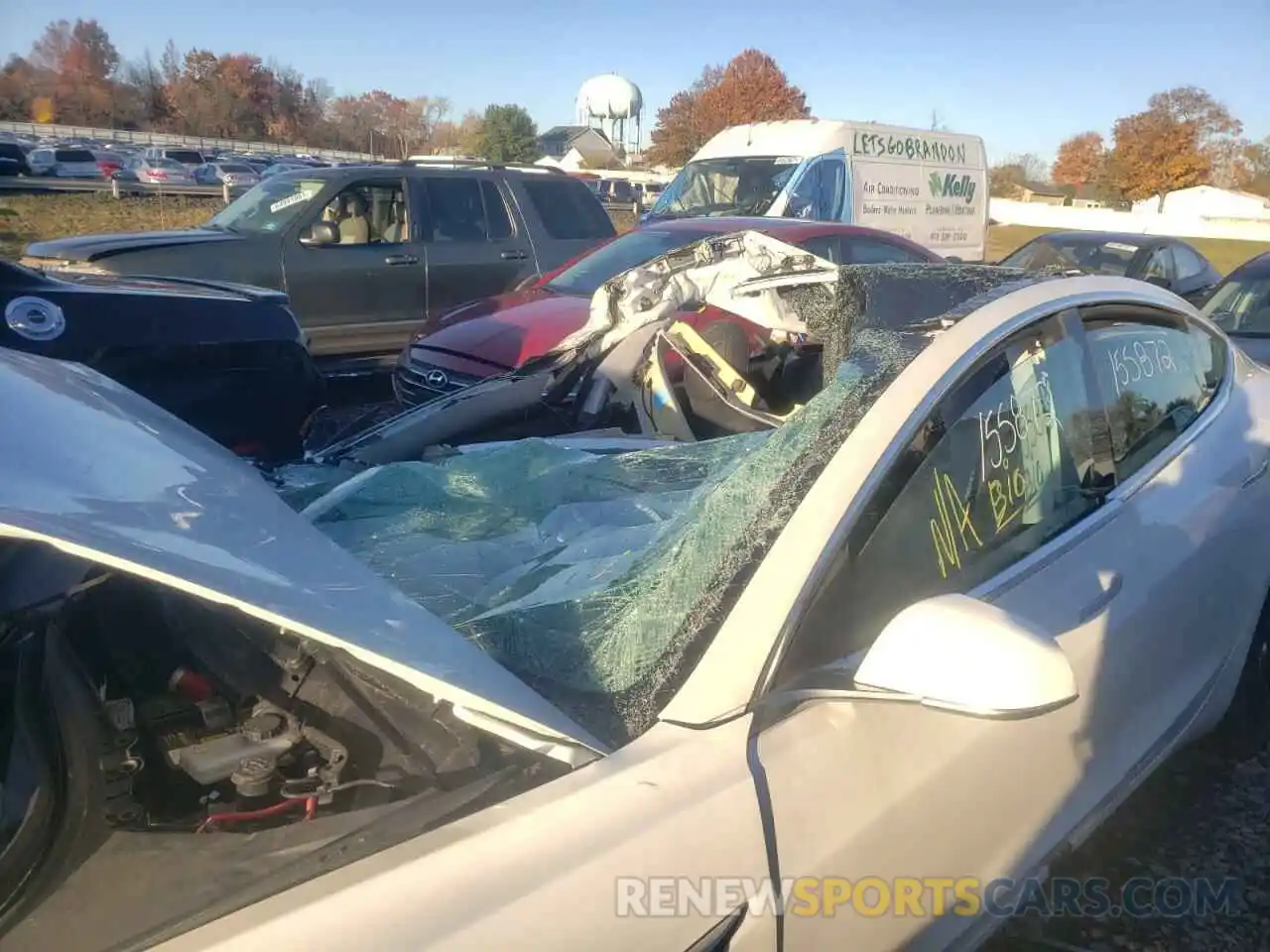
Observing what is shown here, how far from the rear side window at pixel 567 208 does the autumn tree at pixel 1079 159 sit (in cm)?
6794

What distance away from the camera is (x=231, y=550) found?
1.50 m

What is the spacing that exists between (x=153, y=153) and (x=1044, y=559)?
38787mm

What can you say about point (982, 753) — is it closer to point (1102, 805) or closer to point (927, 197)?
point (1102, 805)

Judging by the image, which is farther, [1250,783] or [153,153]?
[153,153]

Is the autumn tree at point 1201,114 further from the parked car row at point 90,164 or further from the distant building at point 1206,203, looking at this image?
the parked car row at point 90,164

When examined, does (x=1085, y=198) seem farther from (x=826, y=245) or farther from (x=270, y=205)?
(x=270, y=205)

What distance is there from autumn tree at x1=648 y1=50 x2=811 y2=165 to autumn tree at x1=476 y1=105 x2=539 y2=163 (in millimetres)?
9142

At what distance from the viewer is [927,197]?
1402 centimetres

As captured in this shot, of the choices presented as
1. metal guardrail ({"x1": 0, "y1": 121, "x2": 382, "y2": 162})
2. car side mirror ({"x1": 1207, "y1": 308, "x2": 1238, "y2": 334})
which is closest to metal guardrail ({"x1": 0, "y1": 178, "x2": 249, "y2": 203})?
car side mirror ({"x1": 1207, "y1": 308, "x2": 1238, "y2": 334})

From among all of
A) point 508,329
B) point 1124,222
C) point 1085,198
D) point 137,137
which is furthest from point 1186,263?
point 1085,198

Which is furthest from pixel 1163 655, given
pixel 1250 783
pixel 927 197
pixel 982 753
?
pixel 927 197

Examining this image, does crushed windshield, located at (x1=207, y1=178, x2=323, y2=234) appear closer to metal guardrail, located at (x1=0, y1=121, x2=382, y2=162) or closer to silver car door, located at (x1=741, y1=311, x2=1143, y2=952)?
silver car door, located at (x1=741, y1=311, x2=1143, y2=952)

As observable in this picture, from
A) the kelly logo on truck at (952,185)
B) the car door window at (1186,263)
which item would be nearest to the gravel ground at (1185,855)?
the car door window at (1186,263)

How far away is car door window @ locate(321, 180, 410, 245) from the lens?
339 inches
